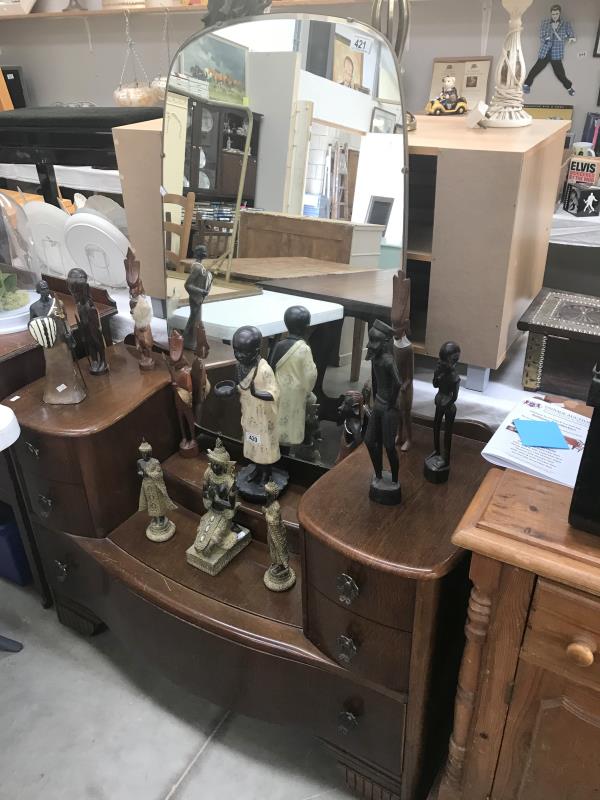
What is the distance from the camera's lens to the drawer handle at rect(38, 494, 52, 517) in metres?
1.29

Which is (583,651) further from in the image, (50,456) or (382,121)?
(50,456)

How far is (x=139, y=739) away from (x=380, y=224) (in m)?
1.17

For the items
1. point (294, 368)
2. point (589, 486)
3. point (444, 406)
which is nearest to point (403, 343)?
point (444, 406)

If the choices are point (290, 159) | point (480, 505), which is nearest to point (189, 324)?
point (290, 159)

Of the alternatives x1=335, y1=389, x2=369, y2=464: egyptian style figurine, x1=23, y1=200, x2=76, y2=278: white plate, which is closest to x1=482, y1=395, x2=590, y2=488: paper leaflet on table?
x1=335, y1=389, x2=369, y2=464: egyptian style figurine

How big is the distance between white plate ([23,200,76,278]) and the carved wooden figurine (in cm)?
63

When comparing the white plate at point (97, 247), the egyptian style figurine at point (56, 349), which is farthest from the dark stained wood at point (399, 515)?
the white plate at point (97, 247)

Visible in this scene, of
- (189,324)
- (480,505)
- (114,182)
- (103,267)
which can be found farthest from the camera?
(114,182)

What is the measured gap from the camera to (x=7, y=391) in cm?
132

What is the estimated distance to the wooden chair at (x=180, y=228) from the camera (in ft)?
4.18

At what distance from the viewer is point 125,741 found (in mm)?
1254

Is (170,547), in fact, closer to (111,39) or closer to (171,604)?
(171,604)

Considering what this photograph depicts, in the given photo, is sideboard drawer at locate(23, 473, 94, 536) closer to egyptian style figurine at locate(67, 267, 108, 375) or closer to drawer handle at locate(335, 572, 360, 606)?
egyptian style figurine at locate(67, 267, 108, 375)

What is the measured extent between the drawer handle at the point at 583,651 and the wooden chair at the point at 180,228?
40.9 inches
